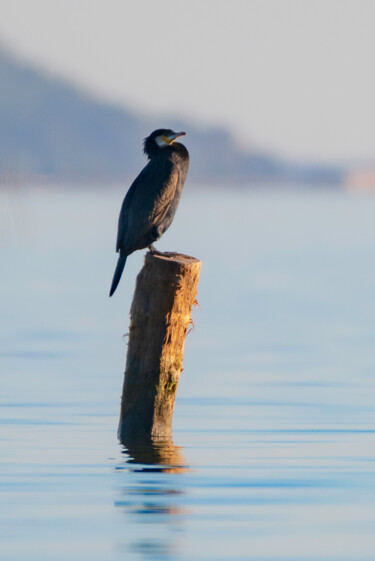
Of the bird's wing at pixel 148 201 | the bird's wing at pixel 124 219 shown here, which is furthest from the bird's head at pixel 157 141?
the bird's wing at pixel 124 219

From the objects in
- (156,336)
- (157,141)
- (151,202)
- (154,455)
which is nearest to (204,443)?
(154,455)

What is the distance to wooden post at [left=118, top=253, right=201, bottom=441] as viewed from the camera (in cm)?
923

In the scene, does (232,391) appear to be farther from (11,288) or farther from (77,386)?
(11,288)

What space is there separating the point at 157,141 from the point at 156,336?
7.07 ft

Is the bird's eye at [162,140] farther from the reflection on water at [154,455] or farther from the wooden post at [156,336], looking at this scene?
the reflection on water at [154,455]

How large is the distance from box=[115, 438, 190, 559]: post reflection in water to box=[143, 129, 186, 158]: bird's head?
232 cm

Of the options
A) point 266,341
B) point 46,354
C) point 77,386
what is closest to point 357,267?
point 266,341

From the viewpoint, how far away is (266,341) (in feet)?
63.1

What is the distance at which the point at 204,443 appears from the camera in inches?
411

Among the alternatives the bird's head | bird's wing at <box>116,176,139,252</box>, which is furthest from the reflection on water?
the bird's head

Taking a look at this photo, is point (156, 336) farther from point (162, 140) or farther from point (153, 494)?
point (162, 140)

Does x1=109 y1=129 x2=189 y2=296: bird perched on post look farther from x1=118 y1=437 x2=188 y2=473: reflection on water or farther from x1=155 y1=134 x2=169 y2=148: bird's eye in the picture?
x1=118 y1=437 x2=188 y2=473: reflection on water

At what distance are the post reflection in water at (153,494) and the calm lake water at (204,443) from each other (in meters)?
0.01

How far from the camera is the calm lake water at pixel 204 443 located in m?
7.77
